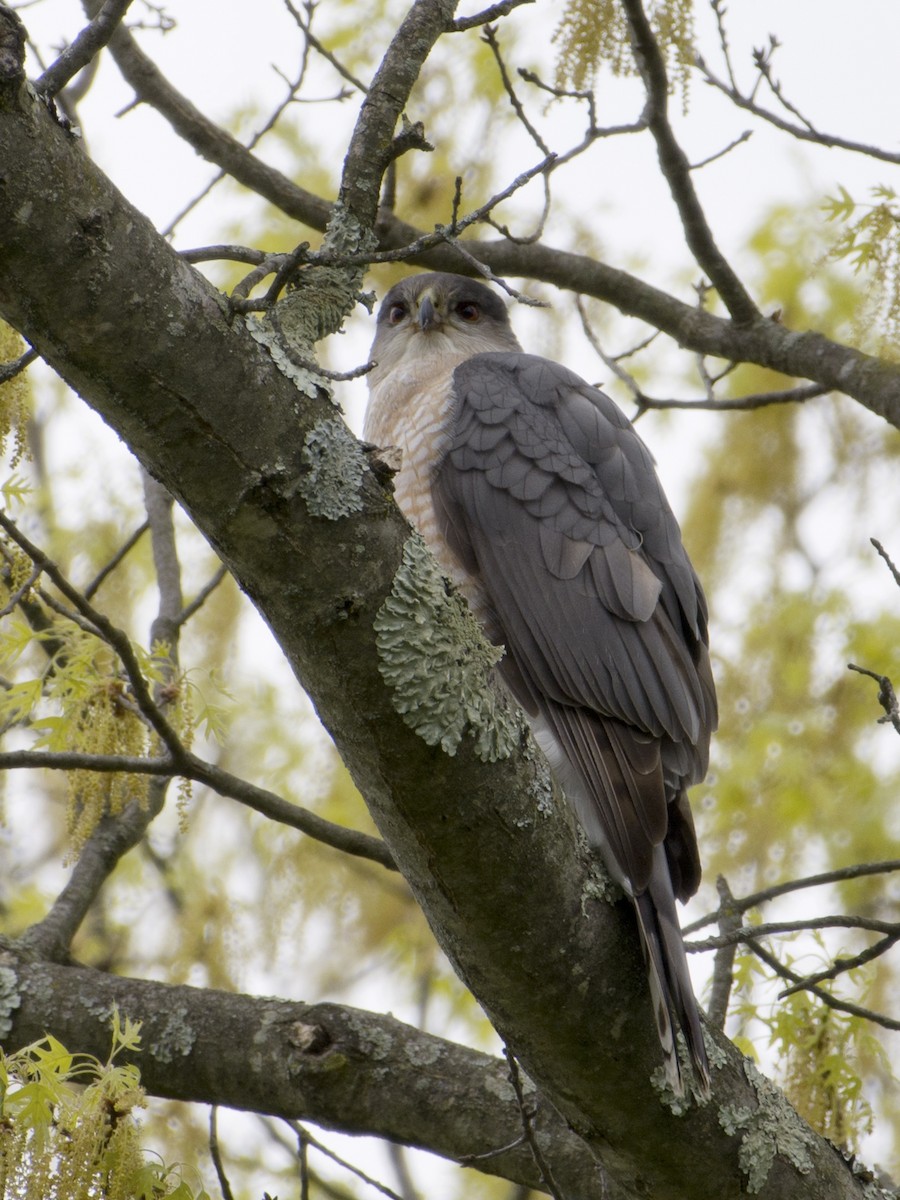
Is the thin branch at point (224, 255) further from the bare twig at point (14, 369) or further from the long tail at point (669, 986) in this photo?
the long tail at point (669, 986)

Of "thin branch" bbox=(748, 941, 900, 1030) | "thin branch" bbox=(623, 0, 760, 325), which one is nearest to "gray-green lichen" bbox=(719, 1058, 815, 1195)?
"thin branch" bbox=(748, 941, 900, 1030)

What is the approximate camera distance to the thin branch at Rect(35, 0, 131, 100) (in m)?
2.05

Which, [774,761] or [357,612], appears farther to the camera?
[774,761]

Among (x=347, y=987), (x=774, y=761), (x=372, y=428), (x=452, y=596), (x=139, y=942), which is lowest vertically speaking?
(x=452, y=596)

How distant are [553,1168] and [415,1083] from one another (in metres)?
0.44

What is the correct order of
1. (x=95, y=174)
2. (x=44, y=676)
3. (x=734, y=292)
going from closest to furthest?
(x=95, y=174), (x=44, y=676), (x=734, y=292)

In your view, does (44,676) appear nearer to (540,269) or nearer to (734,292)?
(540,269)

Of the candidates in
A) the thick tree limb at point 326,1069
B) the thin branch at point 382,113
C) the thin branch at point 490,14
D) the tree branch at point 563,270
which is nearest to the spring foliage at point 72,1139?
the thick tree limb at point 326,1069

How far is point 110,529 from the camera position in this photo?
6836mm

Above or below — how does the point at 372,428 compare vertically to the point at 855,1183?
above

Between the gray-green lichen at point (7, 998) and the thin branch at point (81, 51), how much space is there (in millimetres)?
2534

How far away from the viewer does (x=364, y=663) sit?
2307mm

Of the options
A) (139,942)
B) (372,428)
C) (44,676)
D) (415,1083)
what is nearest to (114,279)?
(44,676)

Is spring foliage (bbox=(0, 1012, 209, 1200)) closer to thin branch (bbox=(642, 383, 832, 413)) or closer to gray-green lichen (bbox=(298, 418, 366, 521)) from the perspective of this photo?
gray-green lichen (bbox=(298, 418, 366, 521))
